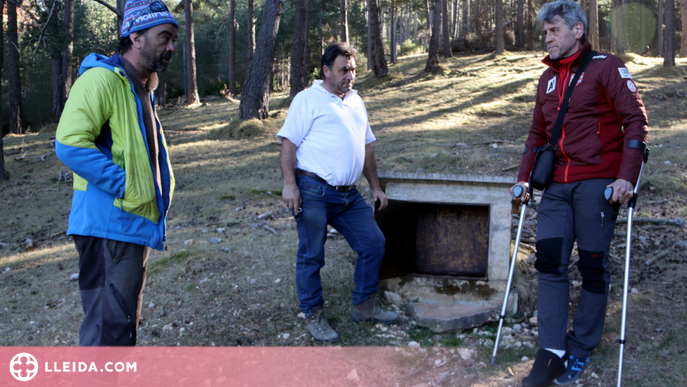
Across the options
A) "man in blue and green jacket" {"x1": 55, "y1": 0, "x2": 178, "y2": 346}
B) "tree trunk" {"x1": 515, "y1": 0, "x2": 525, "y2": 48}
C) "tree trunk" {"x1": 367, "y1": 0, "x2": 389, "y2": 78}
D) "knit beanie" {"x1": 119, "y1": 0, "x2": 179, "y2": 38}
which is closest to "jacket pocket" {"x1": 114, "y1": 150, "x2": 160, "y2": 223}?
"man in blue and green jacket" {"x1": 55, "y1": 0, "x2": 178, "y2": 346}

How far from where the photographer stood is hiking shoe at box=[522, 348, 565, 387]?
3.21 meters

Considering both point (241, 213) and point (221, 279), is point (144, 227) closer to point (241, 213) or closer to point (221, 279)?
point (221, 279)

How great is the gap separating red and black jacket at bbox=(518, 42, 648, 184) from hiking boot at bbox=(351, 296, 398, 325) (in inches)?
66.6

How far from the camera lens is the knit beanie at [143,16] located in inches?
108

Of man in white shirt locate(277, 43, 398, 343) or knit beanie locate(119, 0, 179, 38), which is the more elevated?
knit beanie locate(119, 0, 179, 38)

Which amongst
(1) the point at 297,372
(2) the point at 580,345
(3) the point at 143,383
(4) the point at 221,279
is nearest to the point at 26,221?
(4) the point at 221,279

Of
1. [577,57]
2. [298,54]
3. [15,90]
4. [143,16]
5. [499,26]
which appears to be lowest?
[577,57]

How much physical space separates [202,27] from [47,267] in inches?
1702

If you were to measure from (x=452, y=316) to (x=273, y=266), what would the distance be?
1.93 meters

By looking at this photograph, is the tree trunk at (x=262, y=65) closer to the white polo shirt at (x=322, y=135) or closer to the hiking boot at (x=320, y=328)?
the white polo shirt at (x=322, y=135)

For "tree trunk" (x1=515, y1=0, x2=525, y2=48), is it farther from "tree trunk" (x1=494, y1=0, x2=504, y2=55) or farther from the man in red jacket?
the man in red jacket

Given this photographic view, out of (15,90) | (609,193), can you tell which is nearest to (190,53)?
(15,90)

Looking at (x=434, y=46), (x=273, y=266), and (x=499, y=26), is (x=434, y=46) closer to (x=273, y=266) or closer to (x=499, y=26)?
(x=499, y=26)

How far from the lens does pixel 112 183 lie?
2.52 meters
